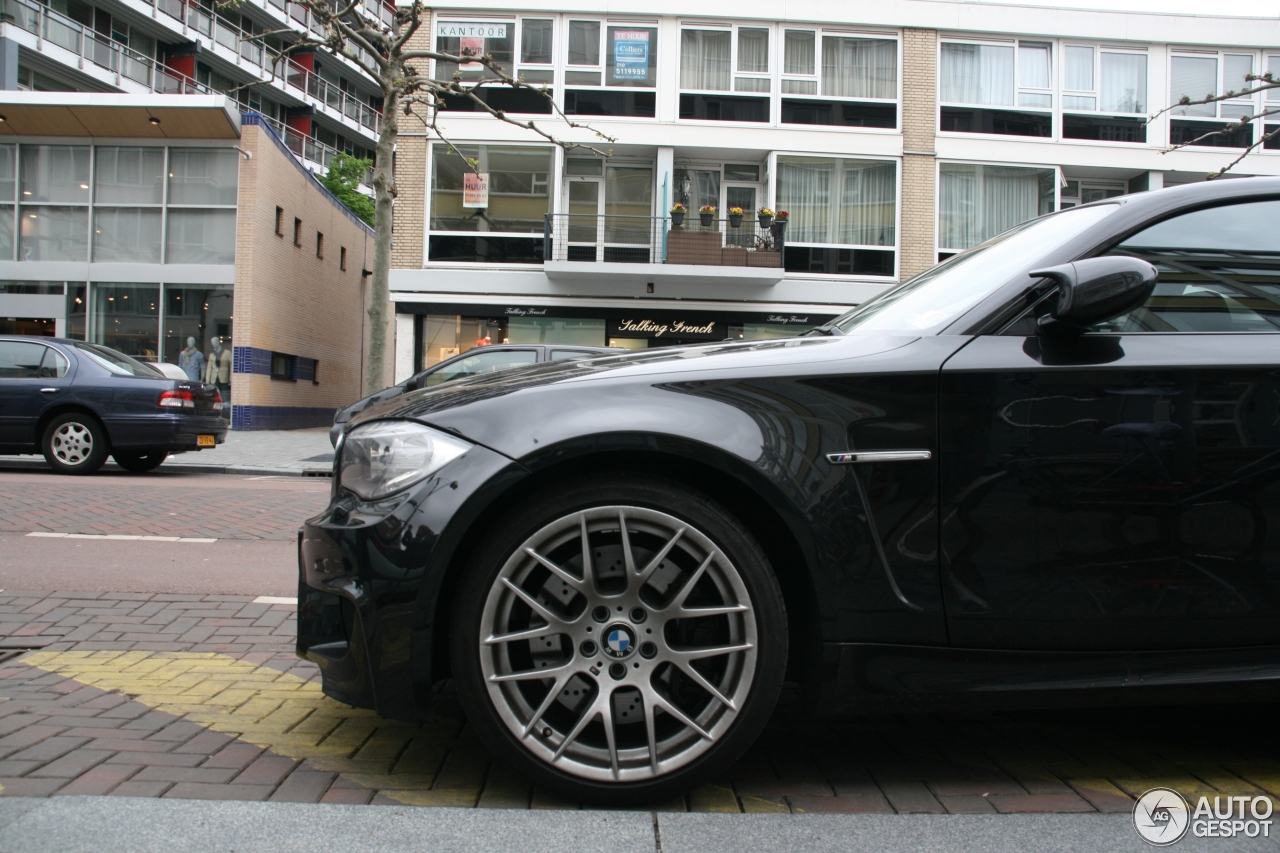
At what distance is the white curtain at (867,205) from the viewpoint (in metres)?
22.2

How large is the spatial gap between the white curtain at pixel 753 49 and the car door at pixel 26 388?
53.3 feet

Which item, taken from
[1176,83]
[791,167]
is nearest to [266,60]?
[791,167]

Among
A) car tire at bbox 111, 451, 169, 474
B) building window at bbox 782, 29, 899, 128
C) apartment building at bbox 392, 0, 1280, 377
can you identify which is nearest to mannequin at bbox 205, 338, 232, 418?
apartment building at bbox 392, 0, 1280, 377

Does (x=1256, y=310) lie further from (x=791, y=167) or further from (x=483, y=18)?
(x=483, y=18)

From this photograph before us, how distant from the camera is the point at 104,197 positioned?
21.8 m

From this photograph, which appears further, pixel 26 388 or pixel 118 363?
pixel 118 363

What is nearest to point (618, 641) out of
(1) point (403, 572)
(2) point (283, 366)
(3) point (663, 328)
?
(1) point (403, 572)

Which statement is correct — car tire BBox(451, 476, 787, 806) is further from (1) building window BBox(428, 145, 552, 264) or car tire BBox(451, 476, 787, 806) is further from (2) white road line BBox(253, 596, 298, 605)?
(1) building window BBox(428, 145, 552, 264)

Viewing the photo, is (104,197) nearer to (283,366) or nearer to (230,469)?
(283,366)

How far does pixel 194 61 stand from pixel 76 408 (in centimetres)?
3296

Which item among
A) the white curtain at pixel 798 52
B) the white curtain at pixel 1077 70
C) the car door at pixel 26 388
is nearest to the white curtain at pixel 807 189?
the white curtain at pixel 798 52

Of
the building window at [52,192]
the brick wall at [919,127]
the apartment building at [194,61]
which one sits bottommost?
the building window at [52,192]

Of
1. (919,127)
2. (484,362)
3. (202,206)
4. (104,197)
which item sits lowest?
(484,362)
